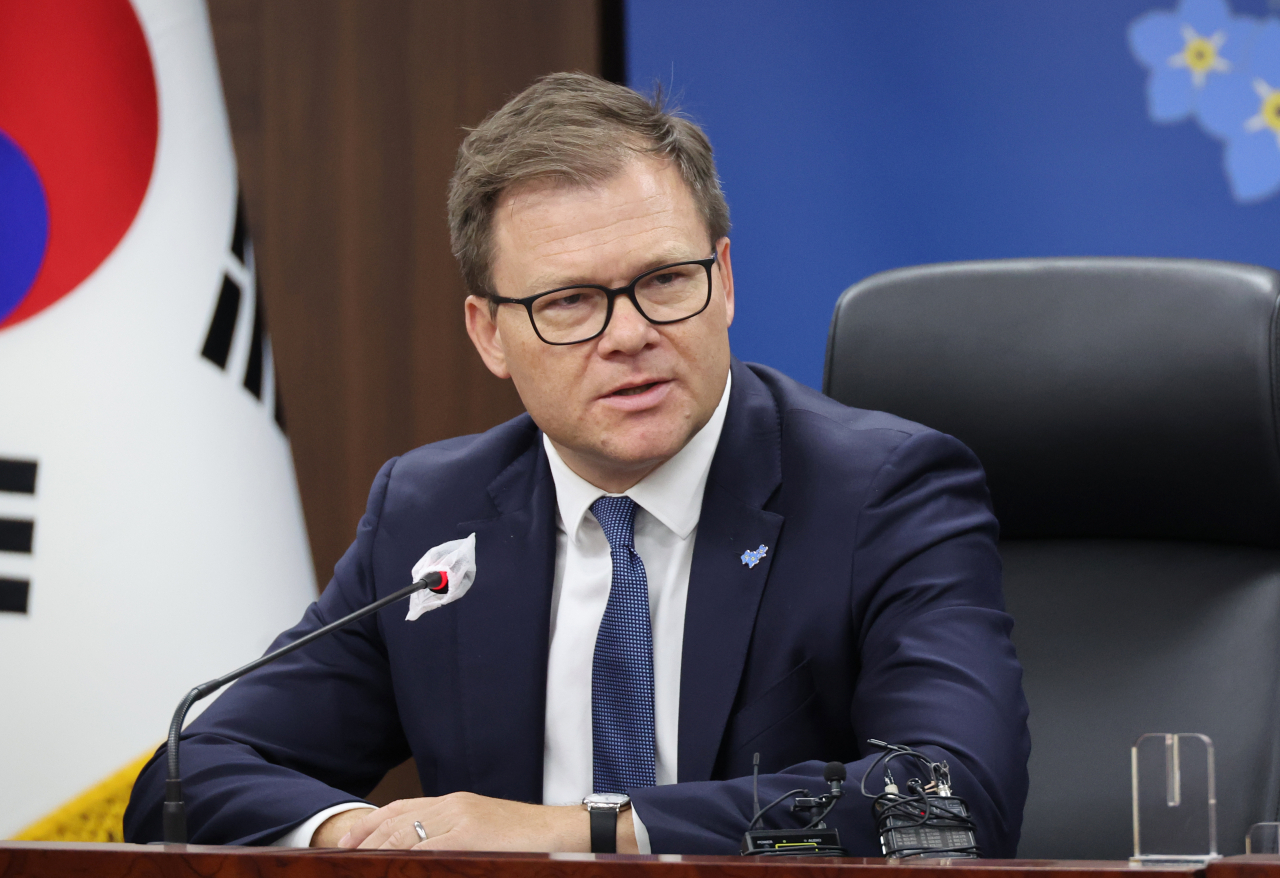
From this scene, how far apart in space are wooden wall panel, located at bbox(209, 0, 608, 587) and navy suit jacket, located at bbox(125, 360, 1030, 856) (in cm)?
92

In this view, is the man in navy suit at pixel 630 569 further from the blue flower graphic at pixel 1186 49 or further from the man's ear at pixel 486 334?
the blue flower graphic at pixel 1186 49

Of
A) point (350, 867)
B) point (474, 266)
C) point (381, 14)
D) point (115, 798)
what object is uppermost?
point (381, 14)

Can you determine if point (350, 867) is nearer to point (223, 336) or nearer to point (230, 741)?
point (230, 741)

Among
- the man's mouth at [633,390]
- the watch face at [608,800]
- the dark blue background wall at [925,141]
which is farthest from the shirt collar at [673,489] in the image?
the dark blue background wall at [925,141]

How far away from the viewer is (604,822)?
46.4 inches

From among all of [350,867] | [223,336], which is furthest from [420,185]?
[350,867]

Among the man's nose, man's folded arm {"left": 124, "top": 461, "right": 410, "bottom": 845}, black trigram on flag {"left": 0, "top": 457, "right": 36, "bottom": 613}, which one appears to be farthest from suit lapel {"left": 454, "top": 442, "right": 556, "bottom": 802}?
black trigram on flag {"left": 0, "top": 457, "right": 36, "bottom": 613}

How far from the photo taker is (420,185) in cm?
263

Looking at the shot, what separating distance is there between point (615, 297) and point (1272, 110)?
1.68m

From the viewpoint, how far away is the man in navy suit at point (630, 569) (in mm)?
1427

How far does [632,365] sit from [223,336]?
1296mm

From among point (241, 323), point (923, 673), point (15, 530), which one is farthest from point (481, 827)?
point (241, 323)

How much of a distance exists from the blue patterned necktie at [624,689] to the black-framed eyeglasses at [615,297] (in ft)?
0.99

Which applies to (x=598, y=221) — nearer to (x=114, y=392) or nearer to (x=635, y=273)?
(x=635, y=273)
